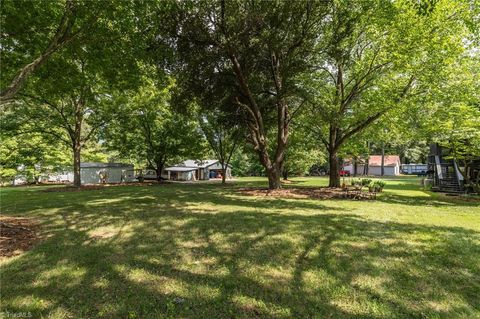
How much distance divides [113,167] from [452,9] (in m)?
36.1

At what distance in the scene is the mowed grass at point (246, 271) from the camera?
3.42 metres

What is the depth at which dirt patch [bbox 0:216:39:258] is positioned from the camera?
5436 mm

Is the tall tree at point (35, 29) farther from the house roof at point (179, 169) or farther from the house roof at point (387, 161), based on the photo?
the house roof at point (387, 161)

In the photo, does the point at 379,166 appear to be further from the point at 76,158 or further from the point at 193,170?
the point at 76,158

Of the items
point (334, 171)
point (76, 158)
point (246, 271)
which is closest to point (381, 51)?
point (334, 171)

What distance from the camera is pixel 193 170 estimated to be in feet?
153

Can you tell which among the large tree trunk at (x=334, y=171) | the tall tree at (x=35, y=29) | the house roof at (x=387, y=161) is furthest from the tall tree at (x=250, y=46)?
the house roof at (x=387, y=161)

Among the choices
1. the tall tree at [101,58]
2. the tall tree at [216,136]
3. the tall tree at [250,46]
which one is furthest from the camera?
the tall tree at [216,136]

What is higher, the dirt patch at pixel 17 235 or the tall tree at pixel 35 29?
the tall tree at pixel 35 29

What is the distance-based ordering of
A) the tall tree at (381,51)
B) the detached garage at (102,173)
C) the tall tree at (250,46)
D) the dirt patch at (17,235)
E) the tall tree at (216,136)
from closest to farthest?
the dirt patch at (17,235) < the tall tree at (250,46) < the tall tree at (381,51) < the tall tree at (216,136) < the detached garage at (102,173)

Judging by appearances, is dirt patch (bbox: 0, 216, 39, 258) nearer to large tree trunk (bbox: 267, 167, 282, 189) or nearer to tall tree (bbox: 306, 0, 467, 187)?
large tree trunk (bbox: 267, 167, 282, 189)

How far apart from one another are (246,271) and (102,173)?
33.8m

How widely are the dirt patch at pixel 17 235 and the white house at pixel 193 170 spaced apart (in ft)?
116

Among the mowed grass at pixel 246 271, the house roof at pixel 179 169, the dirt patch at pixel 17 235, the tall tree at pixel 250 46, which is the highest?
the tall tree at pixel 250 46
